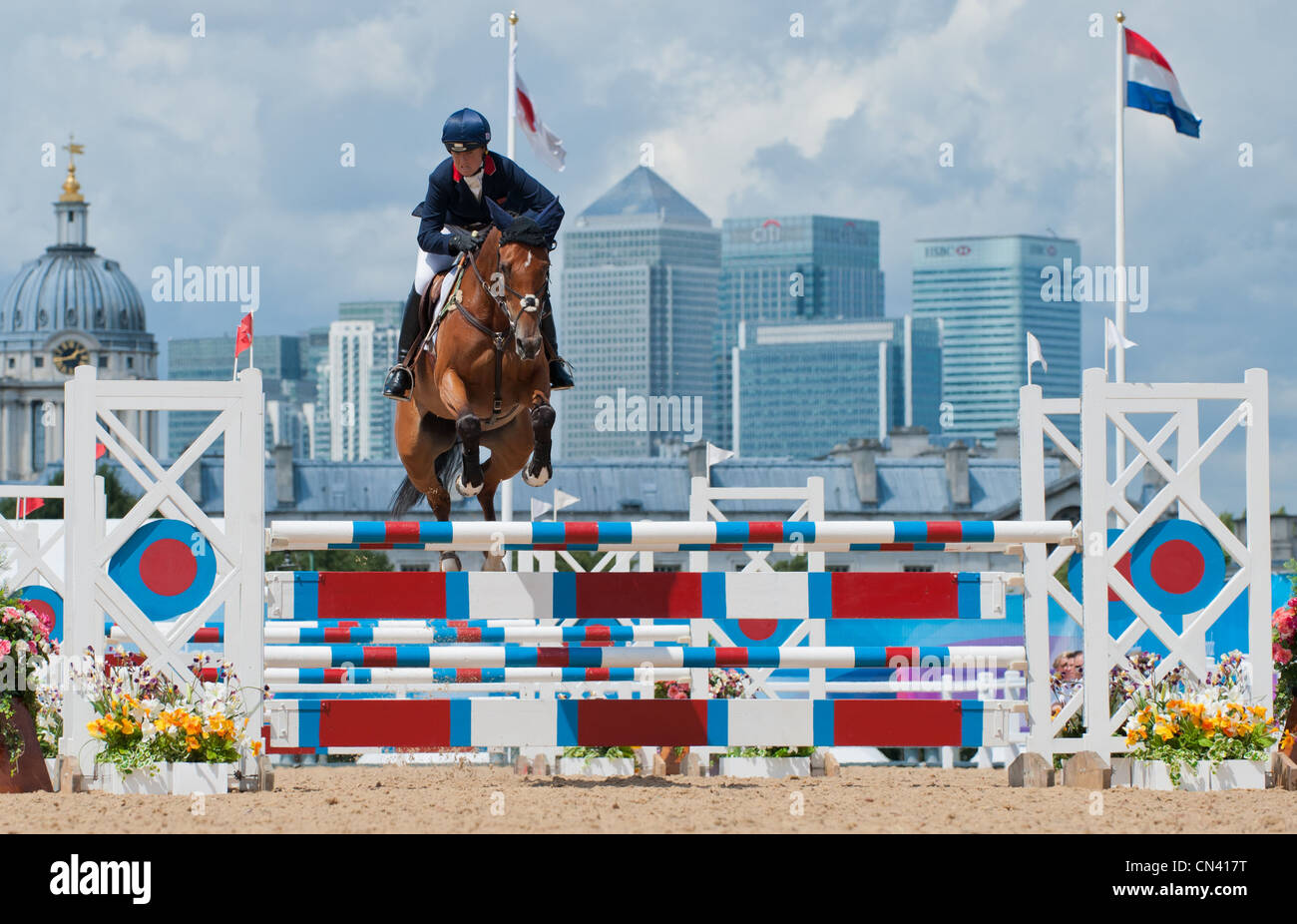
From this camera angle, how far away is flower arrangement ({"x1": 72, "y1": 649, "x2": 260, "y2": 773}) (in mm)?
6789

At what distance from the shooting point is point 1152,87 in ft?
61.6

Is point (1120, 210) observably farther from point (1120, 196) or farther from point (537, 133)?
point (537, 133)

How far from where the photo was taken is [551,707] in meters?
6.95

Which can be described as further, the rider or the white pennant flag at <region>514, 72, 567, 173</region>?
the white pennant flag at <region>514, 72, 567, 173</region>

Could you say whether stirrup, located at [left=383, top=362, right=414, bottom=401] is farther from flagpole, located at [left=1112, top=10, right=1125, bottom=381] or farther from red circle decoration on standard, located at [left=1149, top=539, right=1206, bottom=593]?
flagpole, located at [left=1112, top=10, right=1125, bottom=381]

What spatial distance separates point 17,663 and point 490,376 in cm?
264

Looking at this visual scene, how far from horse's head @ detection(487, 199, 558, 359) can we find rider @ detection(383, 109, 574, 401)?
0.61m

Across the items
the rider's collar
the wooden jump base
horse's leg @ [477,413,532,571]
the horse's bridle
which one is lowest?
the wooden jump base

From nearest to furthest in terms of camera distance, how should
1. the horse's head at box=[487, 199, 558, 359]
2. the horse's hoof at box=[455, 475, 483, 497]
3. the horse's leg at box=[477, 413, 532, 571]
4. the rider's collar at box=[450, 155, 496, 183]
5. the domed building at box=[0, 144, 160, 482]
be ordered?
1. the horse's head at box=[487, 199, 558, 359]
2. the horse's hoof at box=[455, 475, 483, 497]
3. the rider's collar at box=[450, 155, 496, 183]
4. the horse's leg at box=[477, 413, 532, 571]
5. the domed building at box=[0, 144, 160, 482]

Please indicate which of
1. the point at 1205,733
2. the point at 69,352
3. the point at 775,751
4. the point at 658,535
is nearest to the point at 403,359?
the point at 775,751

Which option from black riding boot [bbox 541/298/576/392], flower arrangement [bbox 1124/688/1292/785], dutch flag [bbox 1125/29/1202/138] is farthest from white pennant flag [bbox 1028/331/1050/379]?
dutch flag [bbox 1125/29/1202/138]

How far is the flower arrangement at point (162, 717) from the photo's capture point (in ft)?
22.3

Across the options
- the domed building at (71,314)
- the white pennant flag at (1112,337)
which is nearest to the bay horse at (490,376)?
the white pennant flag at (1112,337)

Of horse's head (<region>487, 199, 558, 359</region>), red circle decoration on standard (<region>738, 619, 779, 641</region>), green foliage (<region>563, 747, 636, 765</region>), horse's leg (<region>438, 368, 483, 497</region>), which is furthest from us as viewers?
green foliage (<region>563, 747, 636, 765</region>)
